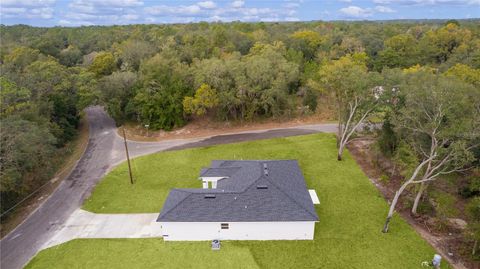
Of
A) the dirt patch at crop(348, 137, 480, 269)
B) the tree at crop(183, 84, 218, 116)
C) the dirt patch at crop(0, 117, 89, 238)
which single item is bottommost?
the dirt patch at crop(0, 117, 89, 238)

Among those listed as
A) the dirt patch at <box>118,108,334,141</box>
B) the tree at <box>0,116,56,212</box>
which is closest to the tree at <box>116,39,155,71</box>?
the dirt patch at <box>118,108,334,141</box>

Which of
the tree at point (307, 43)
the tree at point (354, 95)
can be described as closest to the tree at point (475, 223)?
the tree at point (354, 95)

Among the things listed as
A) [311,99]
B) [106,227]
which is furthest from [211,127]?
[106,227]

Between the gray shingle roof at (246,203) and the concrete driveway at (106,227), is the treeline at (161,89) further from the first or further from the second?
the gray shingle roof at (246,203)

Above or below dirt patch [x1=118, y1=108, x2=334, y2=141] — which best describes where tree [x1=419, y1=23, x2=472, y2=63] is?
above

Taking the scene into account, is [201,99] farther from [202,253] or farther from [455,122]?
[455,122]

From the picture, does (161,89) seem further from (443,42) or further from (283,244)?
(443,42)

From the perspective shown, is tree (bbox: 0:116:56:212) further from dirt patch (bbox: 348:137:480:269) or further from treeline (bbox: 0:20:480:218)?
dirt patch (bbox: 348:137:480:269)

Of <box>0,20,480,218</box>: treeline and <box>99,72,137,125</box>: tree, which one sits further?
<box>99,72,137,125</box>: tree
